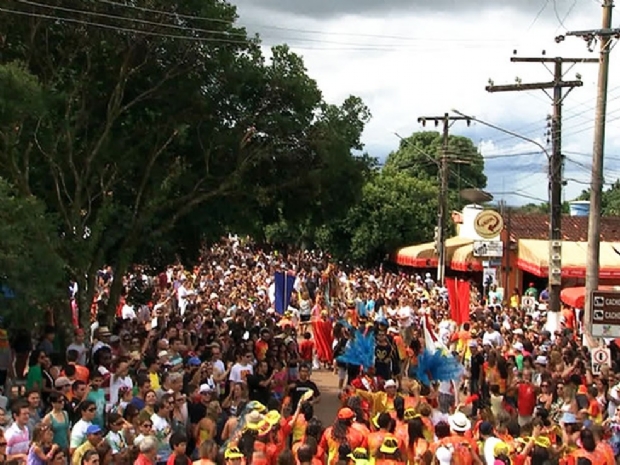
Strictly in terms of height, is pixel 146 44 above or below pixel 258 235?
above

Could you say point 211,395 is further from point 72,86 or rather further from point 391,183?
point 391,183

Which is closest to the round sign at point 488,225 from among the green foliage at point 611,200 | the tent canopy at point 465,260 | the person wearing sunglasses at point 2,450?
the tent canopy at point 465,260

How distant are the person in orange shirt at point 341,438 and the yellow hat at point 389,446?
0.42 m

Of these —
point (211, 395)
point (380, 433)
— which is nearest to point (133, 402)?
point (211, 395)

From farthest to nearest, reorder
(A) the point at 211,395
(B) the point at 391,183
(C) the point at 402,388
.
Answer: (B) the point at 391,183 < (C) the point at 402,388 < (A) the point at 211,395

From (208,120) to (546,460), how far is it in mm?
10479

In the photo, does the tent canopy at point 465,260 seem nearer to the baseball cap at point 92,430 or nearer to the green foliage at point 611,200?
the baseball cap at point 92,430

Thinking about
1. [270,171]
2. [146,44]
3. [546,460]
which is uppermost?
[146,44]

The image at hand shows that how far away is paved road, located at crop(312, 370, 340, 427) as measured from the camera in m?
15.6

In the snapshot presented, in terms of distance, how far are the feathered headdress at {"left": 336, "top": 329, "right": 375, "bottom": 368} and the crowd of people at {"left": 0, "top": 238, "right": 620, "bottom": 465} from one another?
9cm

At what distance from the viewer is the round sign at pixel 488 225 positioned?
3027cm

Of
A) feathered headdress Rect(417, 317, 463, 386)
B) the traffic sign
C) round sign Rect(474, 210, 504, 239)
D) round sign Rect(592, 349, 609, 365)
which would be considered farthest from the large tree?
round sign Rect(474, 210, 504, 239)

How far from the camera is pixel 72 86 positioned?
15898mm

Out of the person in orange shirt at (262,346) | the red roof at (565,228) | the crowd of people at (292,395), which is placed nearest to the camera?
the crowd of people at (292,395)
